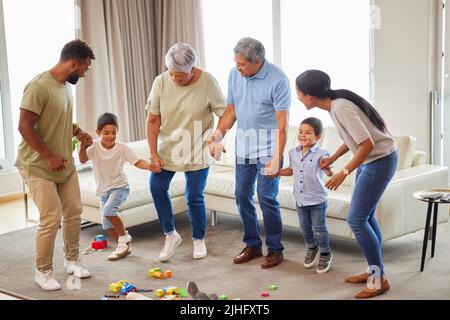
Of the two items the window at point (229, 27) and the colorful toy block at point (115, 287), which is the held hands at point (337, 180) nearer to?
A: the colorful toy block at point (115, 287)

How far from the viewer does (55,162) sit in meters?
3.71

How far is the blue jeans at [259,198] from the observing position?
4.14m

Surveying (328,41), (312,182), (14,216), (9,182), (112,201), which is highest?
(328,41)

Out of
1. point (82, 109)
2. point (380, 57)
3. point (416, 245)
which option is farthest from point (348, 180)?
point (82, 109)

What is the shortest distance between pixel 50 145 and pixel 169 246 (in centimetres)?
105

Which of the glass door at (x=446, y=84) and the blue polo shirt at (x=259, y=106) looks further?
the glass door at (x=446, y=84)

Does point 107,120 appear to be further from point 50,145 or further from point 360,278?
point 360,278

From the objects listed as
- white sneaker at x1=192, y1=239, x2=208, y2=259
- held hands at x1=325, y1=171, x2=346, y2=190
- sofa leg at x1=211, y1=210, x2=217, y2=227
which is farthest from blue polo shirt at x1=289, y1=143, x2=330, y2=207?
sofa leg at x1=211, y1=210, x2=217, y2=227

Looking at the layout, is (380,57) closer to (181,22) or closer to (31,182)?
(181,22)

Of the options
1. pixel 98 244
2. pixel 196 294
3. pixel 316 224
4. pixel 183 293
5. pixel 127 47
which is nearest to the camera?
pixel 196 294

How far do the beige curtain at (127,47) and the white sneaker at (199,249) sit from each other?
2492 millimetres

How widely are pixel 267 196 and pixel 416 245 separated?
1116 millimetres

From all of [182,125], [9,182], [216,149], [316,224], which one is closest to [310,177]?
[316,224]

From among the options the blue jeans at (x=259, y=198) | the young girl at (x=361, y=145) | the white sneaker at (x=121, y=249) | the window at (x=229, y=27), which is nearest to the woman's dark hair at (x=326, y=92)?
the young girl at (x=361, y=145)
